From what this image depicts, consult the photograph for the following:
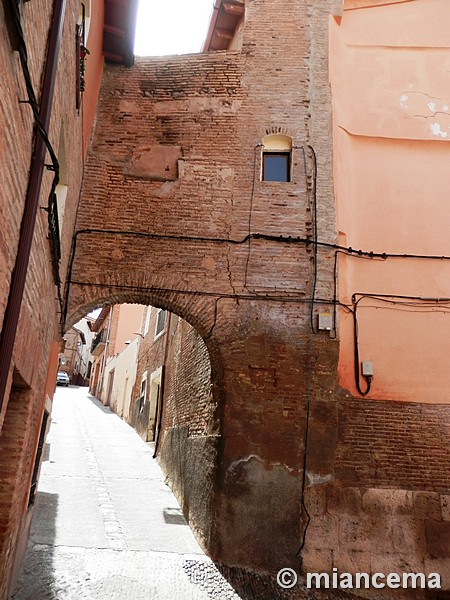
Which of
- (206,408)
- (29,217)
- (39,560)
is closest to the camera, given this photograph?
(29,217)

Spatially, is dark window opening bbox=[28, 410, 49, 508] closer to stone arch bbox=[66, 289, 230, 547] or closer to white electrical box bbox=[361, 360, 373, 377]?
stone arch bbox=[66, 289, 230, 547]

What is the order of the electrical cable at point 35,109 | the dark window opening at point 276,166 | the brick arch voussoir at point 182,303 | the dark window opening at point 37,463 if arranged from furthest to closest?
the dark window opening at point 276,166
the brick arch voussoir at point 182,303
the dark window opening at point 37,463
the electrical cable at point 35,109

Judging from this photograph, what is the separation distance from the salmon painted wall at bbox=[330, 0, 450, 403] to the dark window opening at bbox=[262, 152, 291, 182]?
711mm

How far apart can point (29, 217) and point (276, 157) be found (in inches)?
194

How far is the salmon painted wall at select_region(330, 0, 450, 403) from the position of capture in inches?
264

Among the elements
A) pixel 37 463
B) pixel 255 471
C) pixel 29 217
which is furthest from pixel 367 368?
pixel 29 217

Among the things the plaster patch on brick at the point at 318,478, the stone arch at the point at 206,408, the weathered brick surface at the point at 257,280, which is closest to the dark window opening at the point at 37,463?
the stone arch at the point at 206,408

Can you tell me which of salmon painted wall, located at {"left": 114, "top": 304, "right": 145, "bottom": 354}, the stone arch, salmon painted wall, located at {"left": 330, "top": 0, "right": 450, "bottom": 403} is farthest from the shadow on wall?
salmon painted wall, located at {"left": 114, "top": 304, "right": 145, "bottom": 354}

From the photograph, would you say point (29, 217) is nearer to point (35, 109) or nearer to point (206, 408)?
point (35, 109)

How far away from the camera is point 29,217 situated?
3.16m

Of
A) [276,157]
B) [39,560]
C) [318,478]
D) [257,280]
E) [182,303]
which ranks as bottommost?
[39,560]

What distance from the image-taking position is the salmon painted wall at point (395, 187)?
22.0 feet

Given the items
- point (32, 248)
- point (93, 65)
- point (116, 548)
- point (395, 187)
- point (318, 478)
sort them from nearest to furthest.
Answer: point (32, 248) → point (318, 478) → point (116, 548) → point (93, 65) → point (395, 187)

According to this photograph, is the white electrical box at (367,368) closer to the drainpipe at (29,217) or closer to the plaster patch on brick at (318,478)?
the plaster patch on brick at (318,478)
